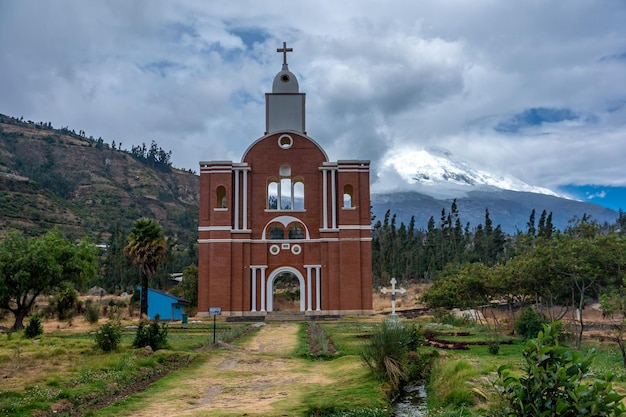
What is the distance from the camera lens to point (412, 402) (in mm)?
12680

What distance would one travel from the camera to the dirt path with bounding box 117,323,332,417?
1116cm

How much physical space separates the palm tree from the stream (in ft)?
85.3

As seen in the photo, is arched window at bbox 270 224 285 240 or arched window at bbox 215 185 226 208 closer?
arched window at bbox 270 224 285 240

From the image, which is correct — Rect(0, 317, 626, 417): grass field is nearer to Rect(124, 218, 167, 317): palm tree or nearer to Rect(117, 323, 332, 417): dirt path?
Rect(117, 323, 332, 417): dirt path

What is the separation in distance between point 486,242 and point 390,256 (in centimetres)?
1103

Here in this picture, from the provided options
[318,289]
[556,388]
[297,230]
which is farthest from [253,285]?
[556,388]

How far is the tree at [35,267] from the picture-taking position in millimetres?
27734

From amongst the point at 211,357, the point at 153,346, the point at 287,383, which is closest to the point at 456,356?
the point at 287,383

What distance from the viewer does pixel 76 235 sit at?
84.9 m

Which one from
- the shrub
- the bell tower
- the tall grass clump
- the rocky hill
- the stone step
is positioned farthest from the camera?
the rocky hill

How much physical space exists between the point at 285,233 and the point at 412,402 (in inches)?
1140

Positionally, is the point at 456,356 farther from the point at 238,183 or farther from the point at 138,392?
the point at 238,183

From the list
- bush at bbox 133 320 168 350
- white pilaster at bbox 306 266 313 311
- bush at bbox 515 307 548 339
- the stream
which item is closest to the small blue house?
white pilaster at bbox 306 266 313 311

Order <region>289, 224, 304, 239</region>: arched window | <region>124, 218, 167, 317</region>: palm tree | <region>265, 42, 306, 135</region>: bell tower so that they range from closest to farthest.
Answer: <region>124, 218, 167, 317</region>: palm tree < <region>289, 224, 304, 239</region>: arched window < <region>265, 42, 306, 135</region>: bell tower
